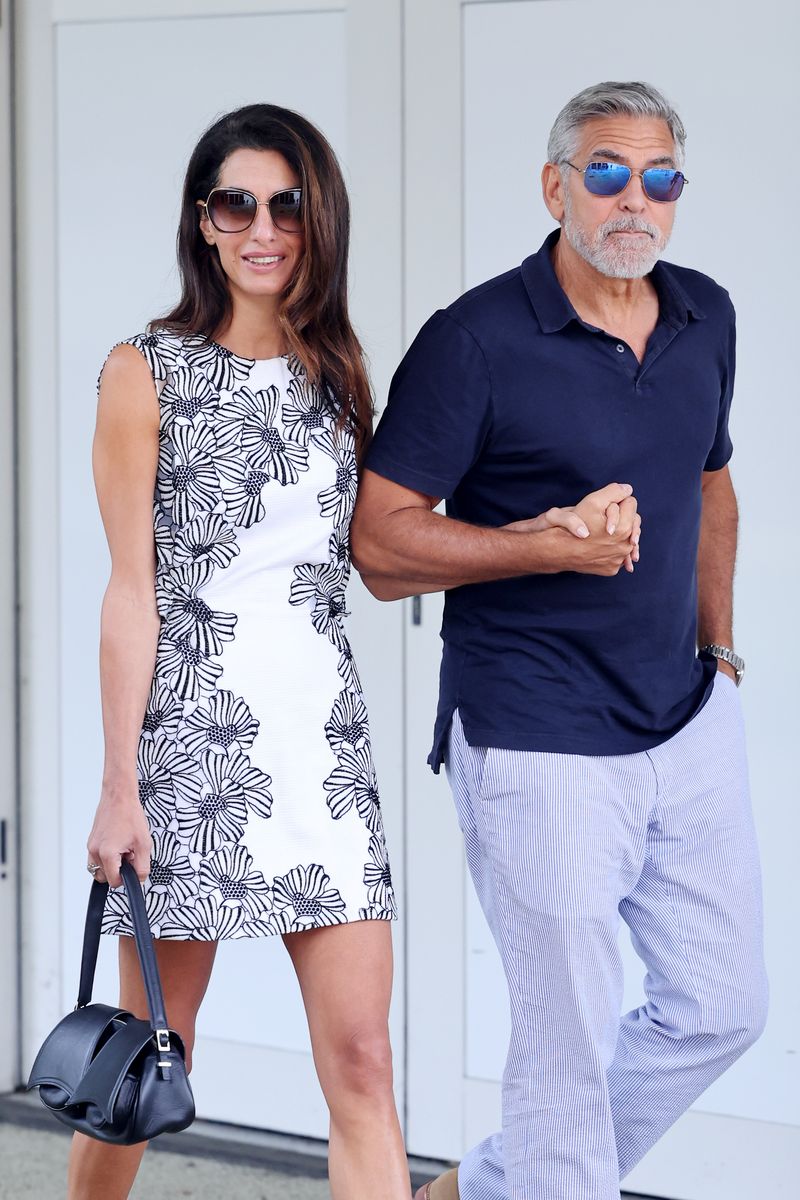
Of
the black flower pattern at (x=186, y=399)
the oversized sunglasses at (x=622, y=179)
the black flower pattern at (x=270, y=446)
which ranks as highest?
the oversized sunglasses at (x=622, y=179)

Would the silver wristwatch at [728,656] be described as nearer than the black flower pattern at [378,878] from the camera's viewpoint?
No

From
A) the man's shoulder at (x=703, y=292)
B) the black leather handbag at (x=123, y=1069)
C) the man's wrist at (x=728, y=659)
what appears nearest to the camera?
the black leather handbag at (x=123, y=1069)

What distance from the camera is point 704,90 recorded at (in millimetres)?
3150

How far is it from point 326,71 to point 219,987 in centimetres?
214

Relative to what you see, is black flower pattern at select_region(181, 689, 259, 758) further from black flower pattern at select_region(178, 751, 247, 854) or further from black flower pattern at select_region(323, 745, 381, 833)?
black flower pattern at select_region(323, 745, 381, 833)

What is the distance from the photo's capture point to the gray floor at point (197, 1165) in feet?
11.5

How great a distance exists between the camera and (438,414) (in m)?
2.44

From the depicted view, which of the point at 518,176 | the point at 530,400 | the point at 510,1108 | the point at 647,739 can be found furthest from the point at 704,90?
the point at 510,1108

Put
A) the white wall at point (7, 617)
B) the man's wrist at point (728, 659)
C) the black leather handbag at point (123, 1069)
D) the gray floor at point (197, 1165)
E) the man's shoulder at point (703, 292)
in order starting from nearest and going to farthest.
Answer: the black leather handbag at point (123, 1069), the man's shoulder at point (703, 292), the man's wrist at point (728, 659), the gray floor at point (197, 1165), the white wall at point (7, 617)

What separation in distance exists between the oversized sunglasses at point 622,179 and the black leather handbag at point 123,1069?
4.12 ft

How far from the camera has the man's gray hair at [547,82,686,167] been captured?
8.05ft

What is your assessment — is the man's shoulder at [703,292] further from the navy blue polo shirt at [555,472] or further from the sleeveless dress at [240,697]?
the sleeveless dress at [240,697]

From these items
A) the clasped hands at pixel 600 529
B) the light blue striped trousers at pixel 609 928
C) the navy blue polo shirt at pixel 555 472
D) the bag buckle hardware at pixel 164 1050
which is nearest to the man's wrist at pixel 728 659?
the light blue striped trousers at pixel 609 928

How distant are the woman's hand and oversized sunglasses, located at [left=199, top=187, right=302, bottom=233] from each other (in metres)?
0.88
